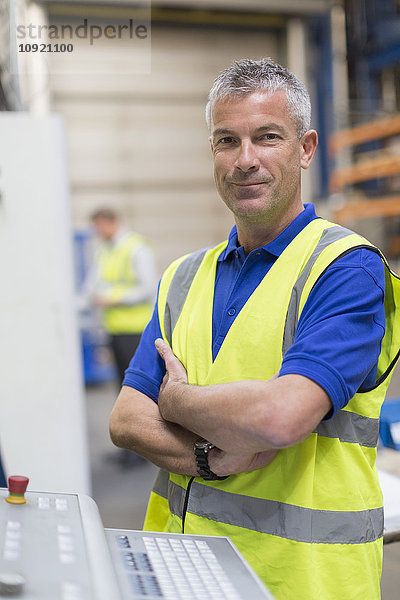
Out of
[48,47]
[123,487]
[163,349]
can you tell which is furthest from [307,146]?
[123,487]

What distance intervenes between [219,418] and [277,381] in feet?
0.45

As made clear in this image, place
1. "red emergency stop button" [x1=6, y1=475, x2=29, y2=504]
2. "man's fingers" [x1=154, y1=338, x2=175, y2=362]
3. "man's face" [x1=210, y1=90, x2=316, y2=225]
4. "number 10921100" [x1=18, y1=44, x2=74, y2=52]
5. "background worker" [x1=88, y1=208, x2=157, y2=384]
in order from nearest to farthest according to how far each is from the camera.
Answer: "red emergency stop button" [x1=6, y1=475, x2=29, y2=504] → "man's face" [x1=210, y1=90, x2=316, y2=225] → "man's fingers" [x1=154, y1=338, x2=175, y2=362] → "number 10921100" [x1=18, y1=44, x2=74, y2=52] → "background worker" [x1=88, y1=208, x2=157, y2=384]

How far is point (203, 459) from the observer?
1343 millimetres

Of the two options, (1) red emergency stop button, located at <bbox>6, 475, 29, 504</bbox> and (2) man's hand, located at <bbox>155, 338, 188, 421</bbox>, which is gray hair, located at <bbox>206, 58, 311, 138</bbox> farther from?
(1) red emergency stop button, located at <bbox>6, 475, 29, 504</bbox>

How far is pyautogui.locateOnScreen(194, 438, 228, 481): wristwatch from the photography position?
1.34m

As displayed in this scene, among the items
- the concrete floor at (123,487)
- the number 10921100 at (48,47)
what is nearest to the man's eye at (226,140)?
the number 10921100 at (48,47)

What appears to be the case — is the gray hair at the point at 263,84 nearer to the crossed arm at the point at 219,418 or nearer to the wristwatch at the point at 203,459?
the crossed arm at the point at 219,418

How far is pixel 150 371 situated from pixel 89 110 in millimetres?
8747

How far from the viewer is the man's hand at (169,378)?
4.59ft

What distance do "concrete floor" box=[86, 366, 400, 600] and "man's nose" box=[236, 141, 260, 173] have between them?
48.7 inches

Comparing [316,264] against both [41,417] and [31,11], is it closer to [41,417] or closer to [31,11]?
[41,417]

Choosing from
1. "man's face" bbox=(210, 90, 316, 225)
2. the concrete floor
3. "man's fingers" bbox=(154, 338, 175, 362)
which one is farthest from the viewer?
the concrete floor

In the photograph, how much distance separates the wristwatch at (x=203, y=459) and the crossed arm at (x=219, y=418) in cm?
1

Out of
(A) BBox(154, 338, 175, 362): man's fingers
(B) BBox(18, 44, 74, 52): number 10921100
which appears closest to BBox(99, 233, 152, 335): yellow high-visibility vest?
(B) BBox(18, 44, 74, 52): number 10921100
